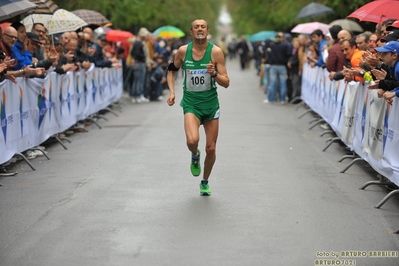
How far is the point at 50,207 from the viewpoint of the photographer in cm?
869

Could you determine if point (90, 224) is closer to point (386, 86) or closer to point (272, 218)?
point (272, 218)

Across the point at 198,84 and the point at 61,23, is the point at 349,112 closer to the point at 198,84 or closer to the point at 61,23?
the point at 198,84

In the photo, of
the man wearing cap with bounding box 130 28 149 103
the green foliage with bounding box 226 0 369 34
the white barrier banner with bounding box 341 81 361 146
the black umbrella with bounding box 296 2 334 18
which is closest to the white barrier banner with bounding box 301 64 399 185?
the white barrier banner with bounding box 341 81 361 146

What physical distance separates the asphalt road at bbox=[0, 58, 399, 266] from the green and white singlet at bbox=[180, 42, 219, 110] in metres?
1.09

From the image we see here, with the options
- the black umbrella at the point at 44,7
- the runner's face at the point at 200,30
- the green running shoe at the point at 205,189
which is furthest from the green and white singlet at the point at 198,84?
the black umbrella at the point at 44,7

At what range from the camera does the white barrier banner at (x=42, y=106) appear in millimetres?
11352

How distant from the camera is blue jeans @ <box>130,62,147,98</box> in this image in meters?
25.0

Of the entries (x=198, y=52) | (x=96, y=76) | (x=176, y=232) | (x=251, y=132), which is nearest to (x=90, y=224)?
(x=176, y=232)

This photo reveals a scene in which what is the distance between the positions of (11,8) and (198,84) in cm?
425

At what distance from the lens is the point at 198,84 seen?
9086 millimetres

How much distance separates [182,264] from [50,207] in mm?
2863

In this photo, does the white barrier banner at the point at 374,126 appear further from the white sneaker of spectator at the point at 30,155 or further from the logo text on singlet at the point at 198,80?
the white sneaker of spectator at the point at 30,155

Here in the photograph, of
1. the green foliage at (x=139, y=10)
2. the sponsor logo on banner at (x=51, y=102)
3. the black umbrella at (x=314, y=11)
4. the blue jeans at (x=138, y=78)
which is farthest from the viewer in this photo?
the green foliage at (x=139, y=10)

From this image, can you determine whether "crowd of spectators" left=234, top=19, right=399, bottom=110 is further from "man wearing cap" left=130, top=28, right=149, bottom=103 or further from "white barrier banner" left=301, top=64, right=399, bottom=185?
"man wearing cap" left=130, top=28, right=149, bottom=103
